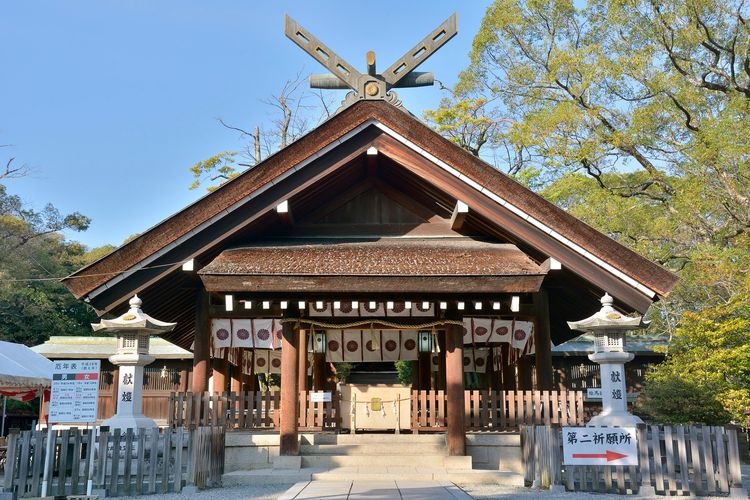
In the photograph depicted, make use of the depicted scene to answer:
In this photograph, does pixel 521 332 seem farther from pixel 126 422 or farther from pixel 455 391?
pixel 126 422

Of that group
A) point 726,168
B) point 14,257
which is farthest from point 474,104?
point 14,257

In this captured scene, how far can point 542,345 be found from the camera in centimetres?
1217

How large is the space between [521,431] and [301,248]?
5185 millimetres

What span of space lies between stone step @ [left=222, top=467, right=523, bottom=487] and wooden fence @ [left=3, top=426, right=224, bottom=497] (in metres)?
0.98

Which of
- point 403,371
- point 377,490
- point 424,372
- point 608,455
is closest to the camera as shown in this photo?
point 377,490

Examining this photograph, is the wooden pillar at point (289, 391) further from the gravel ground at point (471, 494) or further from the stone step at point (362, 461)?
the gravel ground at point (471, 494)

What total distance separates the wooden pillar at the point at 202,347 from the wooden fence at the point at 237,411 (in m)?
0.52

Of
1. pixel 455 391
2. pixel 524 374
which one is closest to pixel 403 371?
pixel 524 374

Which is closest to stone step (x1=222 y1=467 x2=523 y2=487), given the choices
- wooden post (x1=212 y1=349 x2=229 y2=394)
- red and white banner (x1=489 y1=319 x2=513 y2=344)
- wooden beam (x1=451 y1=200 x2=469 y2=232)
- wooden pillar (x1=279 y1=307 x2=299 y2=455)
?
wooden pillar (x1=279 y1=307 x2=299 y2=455)

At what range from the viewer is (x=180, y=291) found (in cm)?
1295

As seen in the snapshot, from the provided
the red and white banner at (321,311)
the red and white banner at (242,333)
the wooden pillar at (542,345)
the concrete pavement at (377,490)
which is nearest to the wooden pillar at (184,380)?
the red and white banner at (242,333)

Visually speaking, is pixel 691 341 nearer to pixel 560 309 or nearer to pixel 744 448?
pixel 744 448

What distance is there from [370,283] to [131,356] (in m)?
4.17

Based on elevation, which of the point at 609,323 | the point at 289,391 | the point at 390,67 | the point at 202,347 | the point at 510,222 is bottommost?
the point at 289,391
